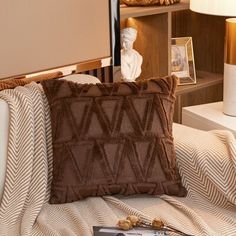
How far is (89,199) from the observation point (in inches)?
68.4

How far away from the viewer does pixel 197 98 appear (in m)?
2.92

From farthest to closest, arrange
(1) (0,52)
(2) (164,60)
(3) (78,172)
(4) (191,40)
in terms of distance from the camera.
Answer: (4) (191,40) → (2) (164,60) → (1) (0,52) → (3) (78,172)

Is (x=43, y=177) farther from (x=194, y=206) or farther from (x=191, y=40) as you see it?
(x=191, y=40)

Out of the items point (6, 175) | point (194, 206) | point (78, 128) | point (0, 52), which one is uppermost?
point (0, 52)

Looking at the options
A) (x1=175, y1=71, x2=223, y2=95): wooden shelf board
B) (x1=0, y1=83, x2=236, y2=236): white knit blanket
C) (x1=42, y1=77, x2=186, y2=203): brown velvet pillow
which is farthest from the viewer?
(x1=175, y1=71, x2=223, y2=95): wooden shelf board

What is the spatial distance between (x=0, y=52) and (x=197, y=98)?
126 cm

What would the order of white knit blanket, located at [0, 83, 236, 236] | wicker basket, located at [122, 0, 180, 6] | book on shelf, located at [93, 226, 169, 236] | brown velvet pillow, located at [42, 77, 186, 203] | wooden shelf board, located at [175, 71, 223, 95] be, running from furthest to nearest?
wooden shelf board, located at [175, 71, 223, 95]
wicker basket, located at [122, 0, 180, 6]
brown velvet pillow, located at [42, 77, 186, 203]
white knit blanket, located at [0, 83, 236, 236]
book on shelf, located at [93, 226, 169, 236]

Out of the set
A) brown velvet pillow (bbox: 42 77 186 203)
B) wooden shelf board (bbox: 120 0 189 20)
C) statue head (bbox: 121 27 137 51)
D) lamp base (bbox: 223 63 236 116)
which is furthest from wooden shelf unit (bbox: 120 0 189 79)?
brown velvet pillow (bbox: 42 77 186 203)

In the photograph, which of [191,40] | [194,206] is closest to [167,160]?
[194,206]

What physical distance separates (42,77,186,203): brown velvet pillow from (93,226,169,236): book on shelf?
0.25m

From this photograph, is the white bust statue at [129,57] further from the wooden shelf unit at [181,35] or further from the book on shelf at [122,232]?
the book on shelf at [122,232]

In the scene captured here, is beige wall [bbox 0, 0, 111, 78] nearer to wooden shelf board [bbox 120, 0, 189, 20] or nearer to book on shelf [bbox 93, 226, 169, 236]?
wooden shelf board [bbox 120, 0, 189, 20]

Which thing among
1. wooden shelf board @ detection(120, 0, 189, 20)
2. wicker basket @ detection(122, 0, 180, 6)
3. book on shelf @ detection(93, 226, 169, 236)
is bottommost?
book on shelf @ detection(93, 226, 169, 236)

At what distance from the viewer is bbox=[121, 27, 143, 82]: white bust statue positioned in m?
2.51
